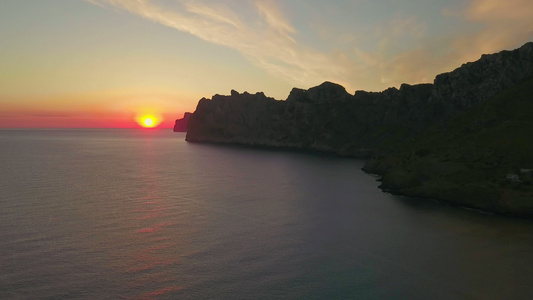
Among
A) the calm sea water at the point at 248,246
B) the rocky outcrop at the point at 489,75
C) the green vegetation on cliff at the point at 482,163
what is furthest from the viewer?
→ the rocky outcrop at the point at 489,75

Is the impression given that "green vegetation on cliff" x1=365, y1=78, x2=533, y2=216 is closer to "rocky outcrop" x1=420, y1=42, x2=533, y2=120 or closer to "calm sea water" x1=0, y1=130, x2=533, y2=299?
"calm sea water" x1=0, y1=130, x2=533, y2=299

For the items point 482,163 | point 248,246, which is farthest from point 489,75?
point 248,246

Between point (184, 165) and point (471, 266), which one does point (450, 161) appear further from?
point (184, 165)

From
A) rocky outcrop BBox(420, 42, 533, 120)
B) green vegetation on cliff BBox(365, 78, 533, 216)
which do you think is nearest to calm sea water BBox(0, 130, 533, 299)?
green vegetation on cliff BBox(365, 78, 533, 216)

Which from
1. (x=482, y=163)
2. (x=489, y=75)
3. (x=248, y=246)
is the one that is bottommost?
(x=248, y=246)

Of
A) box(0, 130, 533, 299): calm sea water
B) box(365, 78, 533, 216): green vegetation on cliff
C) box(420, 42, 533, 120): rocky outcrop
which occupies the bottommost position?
box(0, 130, 533, 299): calm sea water

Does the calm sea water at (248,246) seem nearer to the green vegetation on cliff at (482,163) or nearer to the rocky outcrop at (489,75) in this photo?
the green vegetation on cliff at (482,163)

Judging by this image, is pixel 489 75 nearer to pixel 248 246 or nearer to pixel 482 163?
pixel 482 163

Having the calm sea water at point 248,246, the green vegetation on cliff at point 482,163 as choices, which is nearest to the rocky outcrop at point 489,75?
the green vegetation on cliff at point 482,163
